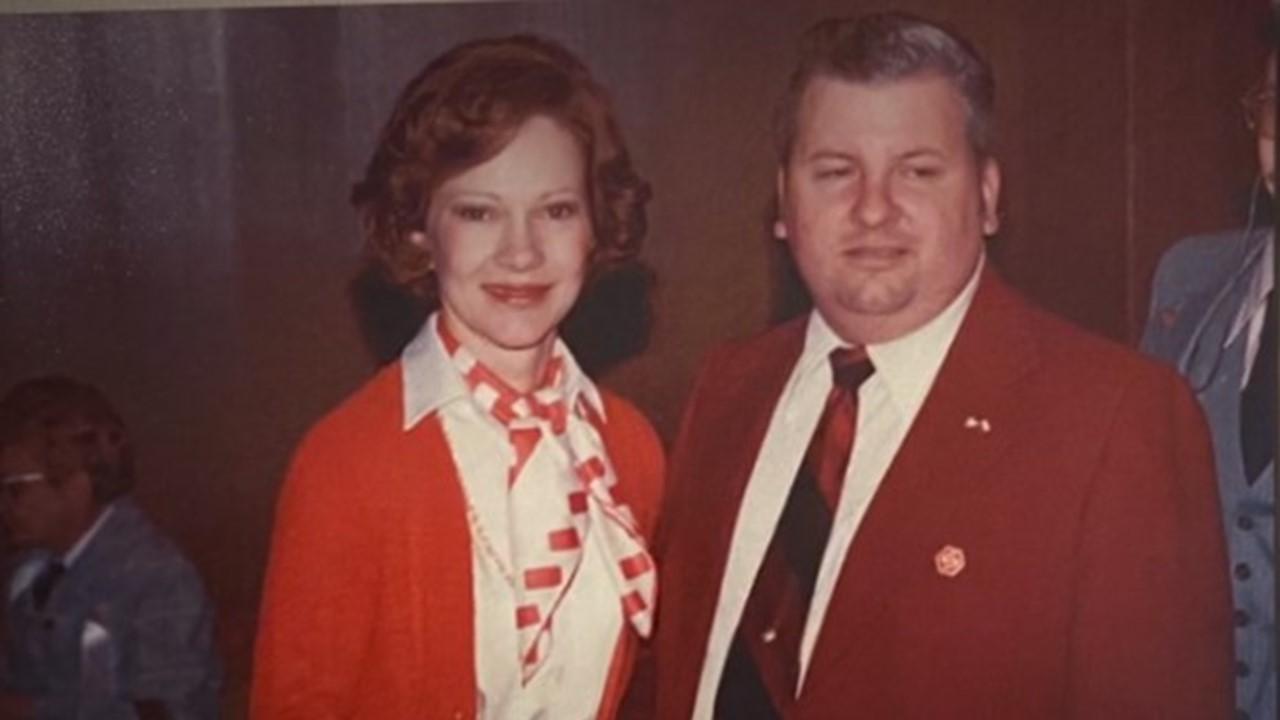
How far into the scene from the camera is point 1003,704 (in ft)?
7.15

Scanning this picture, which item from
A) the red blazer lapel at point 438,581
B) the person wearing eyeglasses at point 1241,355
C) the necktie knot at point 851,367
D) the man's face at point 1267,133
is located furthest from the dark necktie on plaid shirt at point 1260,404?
the red blazer lapel at point 438,581

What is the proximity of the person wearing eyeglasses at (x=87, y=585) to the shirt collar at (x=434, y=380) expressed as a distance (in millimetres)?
406

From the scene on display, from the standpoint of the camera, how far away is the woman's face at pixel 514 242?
7.30 feet

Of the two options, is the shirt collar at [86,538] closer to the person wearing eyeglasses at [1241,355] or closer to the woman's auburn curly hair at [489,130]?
the woman's auburn curly hair at [489,130]

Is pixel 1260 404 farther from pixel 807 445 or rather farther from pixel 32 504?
pixel 32 504

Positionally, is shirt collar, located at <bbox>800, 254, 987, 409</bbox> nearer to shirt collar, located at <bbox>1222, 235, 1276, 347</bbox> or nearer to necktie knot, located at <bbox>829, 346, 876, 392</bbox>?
necktie knot, located at <bbox>829, 346, 876, 392</bbox>

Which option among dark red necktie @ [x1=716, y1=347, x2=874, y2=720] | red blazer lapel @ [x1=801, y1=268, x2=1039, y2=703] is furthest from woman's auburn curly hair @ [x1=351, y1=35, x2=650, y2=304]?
red blazer lapel @ [x1=801, y1=268, x2=1039, y2=703]

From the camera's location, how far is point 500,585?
2238mm

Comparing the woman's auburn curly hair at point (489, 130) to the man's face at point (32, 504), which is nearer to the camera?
the woman's auburn curly hair at point (489, 130)

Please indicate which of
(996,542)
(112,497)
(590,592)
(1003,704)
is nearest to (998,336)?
(996,542)

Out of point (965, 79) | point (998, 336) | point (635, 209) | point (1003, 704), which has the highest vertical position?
point (965, 79)

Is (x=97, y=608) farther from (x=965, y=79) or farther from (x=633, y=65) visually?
(x=965, y=79)

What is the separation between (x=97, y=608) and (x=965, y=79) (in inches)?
55.3

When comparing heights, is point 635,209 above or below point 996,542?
above
